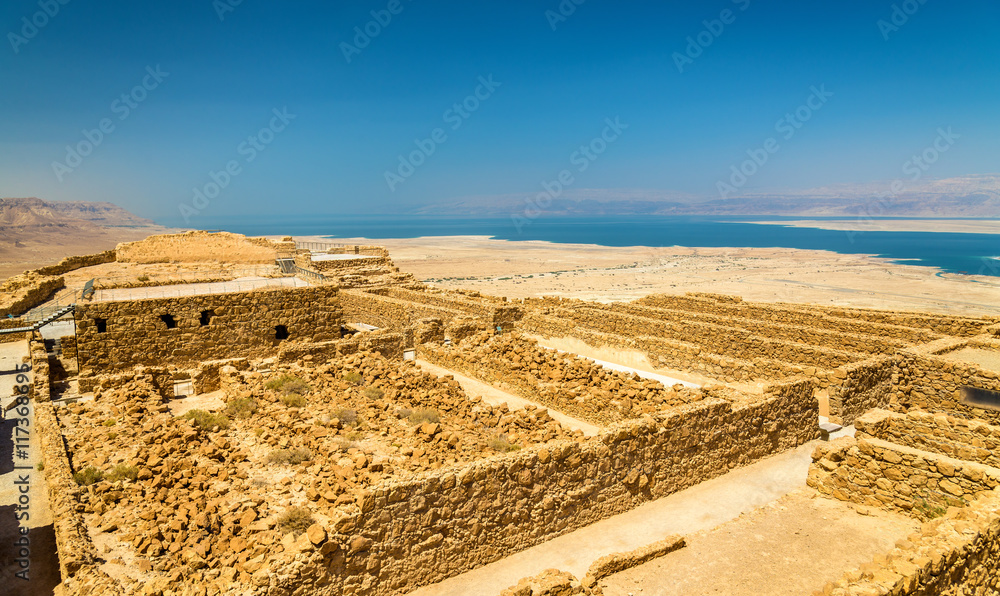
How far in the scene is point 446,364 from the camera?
1580cm

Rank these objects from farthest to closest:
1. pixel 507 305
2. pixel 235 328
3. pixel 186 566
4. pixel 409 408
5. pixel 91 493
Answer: pixel 507 305 < pixel 235 328 < pixel 409 408 < pixel 91 493 < pixel 186 566

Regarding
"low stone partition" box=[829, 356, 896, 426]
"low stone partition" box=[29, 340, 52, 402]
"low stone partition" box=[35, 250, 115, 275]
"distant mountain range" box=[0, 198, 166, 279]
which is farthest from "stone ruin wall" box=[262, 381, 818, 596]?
"distant mountain range" box=[0, 198, 166, 279]

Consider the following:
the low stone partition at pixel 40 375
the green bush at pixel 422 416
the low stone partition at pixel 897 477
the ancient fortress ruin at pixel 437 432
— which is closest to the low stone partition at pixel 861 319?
the ancient fortress ruin at pixel 437 432

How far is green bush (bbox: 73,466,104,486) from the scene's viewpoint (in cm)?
777

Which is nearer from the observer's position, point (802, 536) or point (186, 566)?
point (186, 566)

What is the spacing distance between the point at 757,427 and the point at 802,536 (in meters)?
3.16

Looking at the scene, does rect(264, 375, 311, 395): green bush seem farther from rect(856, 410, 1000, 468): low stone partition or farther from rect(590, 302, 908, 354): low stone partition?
rect(590, 302, 908, 354): low stone partition

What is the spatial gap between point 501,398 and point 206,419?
5.92m

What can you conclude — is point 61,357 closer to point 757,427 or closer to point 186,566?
point 186,566

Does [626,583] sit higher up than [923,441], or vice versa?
[923,441]

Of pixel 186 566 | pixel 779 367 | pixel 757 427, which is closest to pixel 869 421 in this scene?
pixel 757 427

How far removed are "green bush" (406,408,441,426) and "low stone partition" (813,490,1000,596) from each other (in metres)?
6.49

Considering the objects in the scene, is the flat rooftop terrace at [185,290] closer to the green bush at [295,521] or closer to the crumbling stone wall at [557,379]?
the crumbling stone wall at [557,379]

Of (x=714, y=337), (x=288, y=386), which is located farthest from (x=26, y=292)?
(x=714, y=337)
